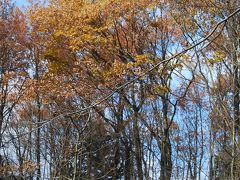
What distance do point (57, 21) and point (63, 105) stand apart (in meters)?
2.79

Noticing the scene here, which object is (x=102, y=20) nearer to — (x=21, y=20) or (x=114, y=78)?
(x=114, y=78)

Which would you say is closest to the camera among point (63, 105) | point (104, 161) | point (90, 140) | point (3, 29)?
point (63, 105)

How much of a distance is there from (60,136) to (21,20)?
22.0 feet

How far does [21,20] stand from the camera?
18953 millimetres

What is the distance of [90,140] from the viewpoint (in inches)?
653

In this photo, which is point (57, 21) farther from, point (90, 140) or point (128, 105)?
point (90, 140)

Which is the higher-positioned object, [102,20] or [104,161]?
[102,20]

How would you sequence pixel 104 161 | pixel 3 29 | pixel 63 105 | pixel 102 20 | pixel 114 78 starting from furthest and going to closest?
pixel 104 161 < pixel 3 29 < pixel 63 105 < pixel 102 20 < pixel 114 78

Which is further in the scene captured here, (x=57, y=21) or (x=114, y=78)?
(x=57, y=21)

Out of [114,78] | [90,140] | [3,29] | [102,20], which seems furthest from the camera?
[3,29]

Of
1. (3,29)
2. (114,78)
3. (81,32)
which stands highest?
(3,29)

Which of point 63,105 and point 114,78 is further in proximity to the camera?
point 63,105

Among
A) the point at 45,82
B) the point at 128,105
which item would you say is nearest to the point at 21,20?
the point at 45,82

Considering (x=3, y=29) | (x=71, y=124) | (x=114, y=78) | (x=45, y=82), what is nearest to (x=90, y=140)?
(x=71, y=124)
